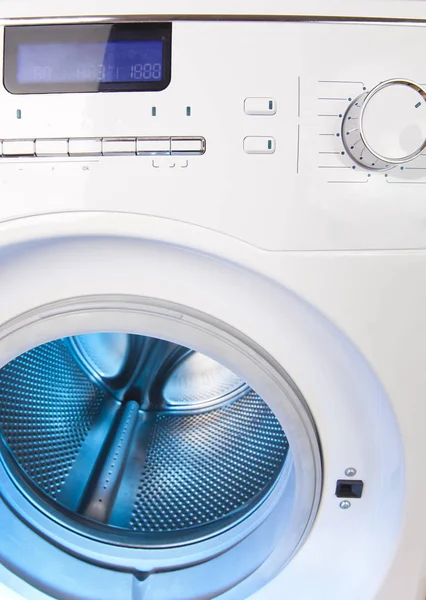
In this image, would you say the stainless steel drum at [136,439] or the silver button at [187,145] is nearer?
the silver button at [187,145]

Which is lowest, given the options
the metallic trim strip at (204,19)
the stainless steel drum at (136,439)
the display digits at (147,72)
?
the stainless steel drum at (136,439)

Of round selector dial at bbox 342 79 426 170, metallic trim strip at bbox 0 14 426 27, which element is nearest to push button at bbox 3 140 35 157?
metallic trim strip at bbox 0 14 426 27

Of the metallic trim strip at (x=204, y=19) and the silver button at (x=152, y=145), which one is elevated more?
the metallic trim strip at (x=204, y=19)

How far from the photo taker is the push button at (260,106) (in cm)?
41

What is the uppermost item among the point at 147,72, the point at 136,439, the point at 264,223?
the point at 147,72

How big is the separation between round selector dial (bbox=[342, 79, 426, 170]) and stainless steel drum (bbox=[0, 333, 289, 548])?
→ 0.43 meters

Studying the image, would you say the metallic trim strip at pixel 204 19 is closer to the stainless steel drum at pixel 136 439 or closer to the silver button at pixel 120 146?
the silver button at pixel 120 146

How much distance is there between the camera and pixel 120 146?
413 mm

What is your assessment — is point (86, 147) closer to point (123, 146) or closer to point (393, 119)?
point (123, 146)

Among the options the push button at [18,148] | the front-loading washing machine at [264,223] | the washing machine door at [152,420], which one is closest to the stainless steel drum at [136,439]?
the washing machine door at [152,420]

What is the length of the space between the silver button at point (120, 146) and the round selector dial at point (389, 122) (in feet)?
0.59

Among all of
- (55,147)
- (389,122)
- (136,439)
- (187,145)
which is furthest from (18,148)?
(136,439)

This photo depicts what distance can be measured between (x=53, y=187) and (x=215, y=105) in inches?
6.1

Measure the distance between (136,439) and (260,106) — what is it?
0.60 m
